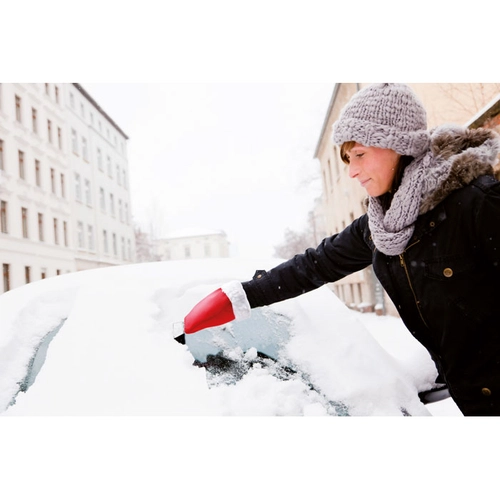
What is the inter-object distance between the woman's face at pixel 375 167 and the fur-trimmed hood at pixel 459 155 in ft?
0.44

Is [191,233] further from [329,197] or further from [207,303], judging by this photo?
[207,303]

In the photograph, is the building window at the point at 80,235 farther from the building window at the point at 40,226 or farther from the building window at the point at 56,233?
the building window at the point at 40,226

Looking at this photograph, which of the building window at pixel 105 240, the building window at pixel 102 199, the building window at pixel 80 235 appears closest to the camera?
the building window at pixel 80 235

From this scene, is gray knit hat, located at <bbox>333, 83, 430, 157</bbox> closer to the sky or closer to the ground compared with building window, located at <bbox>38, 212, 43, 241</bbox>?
→ closer to the ground

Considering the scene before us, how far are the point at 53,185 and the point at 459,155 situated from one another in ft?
59.5

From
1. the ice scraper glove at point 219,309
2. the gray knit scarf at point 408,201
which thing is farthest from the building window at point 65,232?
the gray knit scarf at point 408,201

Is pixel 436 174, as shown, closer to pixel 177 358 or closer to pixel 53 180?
pixel 177 358

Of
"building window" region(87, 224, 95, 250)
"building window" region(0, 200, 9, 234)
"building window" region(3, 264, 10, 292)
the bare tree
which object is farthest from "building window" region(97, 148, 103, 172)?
the bare tree

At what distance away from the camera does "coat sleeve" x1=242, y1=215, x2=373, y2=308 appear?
68.0 inches

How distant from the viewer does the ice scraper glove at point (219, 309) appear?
5.24 feet

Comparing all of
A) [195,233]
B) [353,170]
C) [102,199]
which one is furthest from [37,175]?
[195,233]

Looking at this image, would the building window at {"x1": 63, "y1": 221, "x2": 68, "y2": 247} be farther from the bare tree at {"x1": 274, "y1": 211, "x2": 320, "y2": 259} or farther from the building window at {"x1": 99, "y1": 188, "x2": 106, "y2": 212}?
the bare tree at {"x1": 274, "y1": 211, "x2": 320, "y2": 259}

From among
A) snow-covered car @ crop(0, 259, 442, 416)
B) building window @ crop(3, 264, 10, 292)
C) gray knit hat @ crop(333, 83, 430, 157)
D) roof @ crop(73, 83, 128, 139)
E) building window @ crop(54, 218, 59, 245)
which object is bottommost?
snow-covered car @ crop(0, 259, 442, 416)

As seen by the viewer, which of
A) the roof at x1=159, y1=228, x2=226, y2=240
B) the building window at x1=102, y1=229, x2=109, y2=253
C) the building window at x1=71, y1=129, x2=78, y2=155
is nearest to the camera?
→ the building window at x1=71, y1=129, x2=78, y2=155
